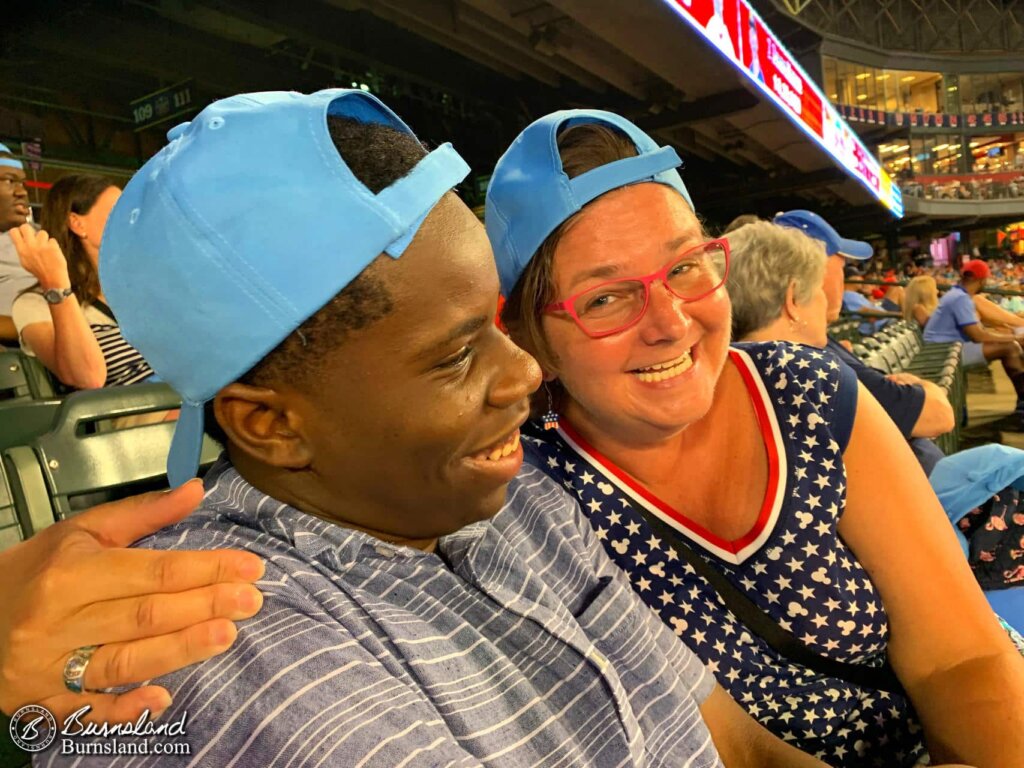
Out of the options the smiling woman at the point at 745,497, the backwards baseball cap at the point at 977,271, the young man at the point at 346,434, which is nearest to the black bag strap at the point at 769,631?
the smiling woman at the point at 745,497

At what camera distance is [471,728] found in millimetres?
813

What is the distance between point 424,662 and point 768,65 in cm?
770

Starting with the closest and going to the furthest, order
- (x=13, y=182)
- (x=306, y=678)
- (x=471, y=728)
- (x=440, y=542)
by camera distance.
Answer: (x=306, y=678) < (x=471, y=728) < (x=440, y=542) < (x=13, y=182)

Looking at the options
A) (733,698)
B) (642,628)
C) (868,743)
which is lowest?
(868,743)

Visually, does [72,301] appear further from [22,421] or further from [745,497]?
[745,497]

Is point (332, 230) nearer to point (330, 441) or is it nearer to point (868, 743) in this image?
point (330, 441)

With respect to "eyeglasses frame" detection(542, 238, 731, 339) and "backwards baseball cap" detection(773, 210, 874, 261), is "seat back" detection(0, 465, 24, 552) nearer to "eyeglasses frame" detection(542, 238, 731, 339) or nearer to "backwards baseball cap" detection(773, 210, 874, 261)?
"eyeglasses frame" detection(542, 238, 731, 339)

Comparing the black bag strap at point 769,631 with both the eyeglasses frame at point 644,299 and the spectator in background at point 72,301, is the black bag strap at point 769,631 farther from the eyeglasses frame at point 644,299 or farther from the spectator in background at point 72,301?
the spectator in background at point 72,301

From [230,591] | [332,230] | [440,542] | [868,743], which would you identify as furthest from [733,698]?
[332,230]

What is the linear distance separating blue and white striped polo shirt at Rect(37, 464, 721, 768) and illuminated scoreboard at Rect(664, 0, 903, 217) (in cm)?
475

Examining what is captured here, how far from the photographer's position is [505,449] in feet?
3.32

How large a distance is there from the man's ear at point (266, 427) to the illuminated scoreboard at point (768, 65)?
15.8ft

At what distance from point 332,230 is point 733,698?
1.27 meters

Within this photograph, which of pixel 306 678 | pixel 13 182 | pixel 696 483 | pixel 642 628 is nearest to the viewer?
pixel 306 678
